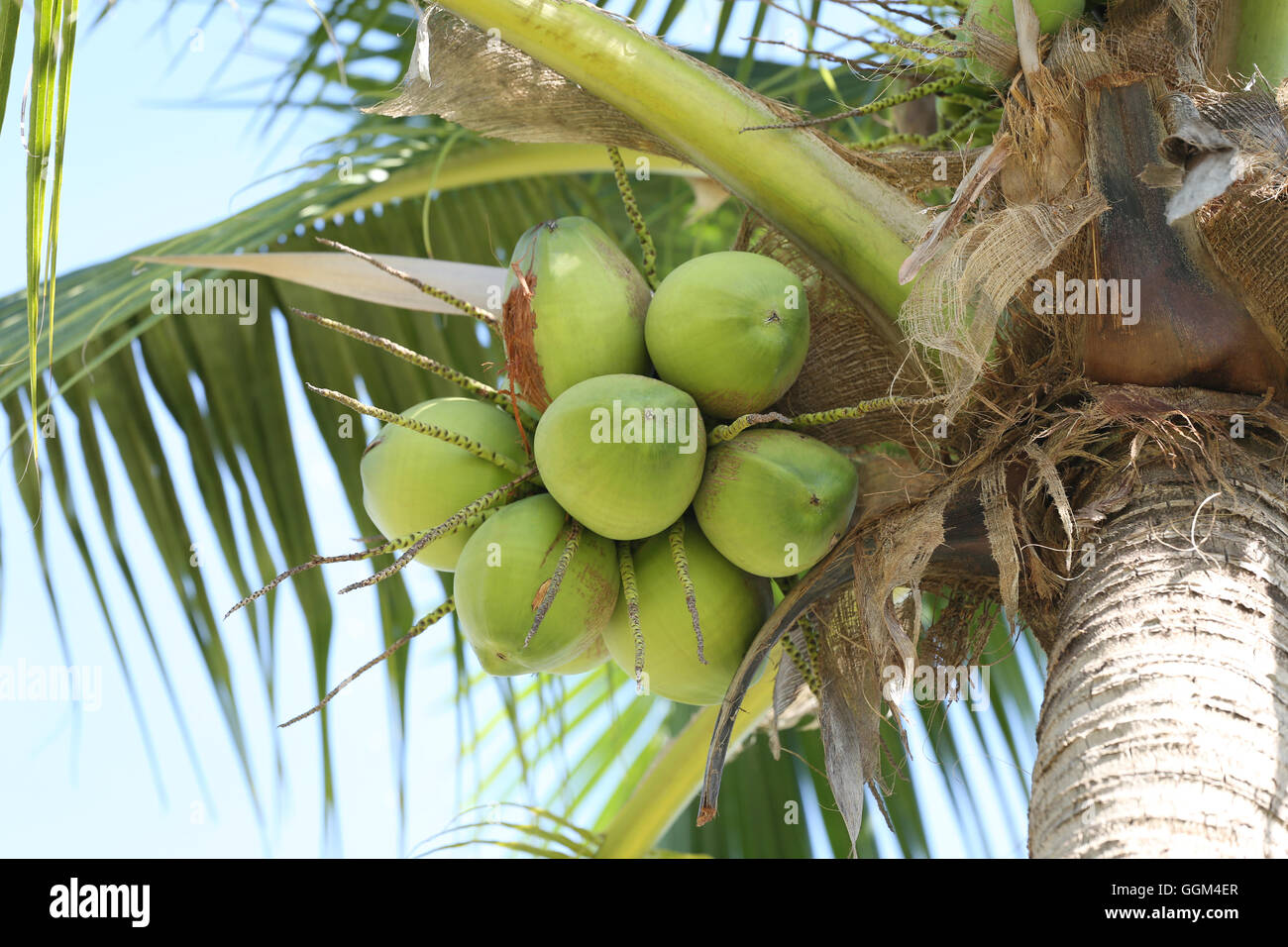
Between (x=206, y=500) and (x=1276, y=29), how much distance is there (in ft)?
7.84

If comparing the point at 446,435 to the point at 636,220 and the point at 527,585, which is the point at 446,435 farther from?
the point at 636,220

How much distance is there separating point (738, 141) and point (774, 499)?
512mm

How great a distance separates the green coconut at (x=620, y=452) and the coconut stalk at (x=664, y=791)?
825 mm

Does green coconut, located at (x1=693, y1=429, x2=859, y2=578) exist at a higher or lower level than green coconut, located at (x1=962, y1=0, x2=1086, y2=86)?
lower

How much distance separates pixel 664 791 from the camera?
2.32 m

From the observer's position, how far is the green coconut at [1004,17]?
1.56 meters

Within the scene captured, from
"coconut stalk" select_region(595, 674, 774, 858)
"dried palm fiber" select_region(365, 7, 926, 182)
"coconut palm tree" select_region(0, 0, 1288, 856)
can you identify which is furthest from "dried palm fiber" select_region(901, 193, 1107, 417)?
"coconut stalk" select_region(595, 674, 774, 858)

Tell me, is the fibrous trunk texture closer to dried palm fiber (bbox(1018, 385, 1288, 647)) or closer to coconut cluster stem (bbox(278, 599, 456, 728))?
dried palm fiber (bbox(1018, 385, 1288, 647))

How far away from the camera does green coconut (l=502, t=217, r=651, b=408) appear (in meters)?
1.62

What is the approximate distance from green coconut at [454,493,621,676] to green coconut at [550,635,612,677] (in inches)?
4.6

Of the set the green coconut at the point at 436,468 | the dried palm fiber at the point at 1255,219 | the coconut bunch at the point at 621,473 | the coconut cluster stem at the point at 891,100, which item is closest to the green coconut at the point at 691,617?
the coconut bunch at the point at 621,473

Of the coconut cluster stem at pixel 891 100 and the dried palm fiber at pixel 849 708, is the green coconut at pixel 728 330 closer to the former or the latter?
the coconut cluster stem at pixel 891 100

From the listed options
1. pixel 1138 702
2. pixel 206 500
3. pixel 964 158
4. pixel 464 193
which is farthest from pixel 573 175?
pixel 1138 702

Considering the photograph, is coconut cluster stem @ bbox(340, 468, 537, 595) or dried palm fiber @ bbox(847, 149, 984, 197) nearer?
coconut cluster stem @ bbox(340, 468, 537, 595)
